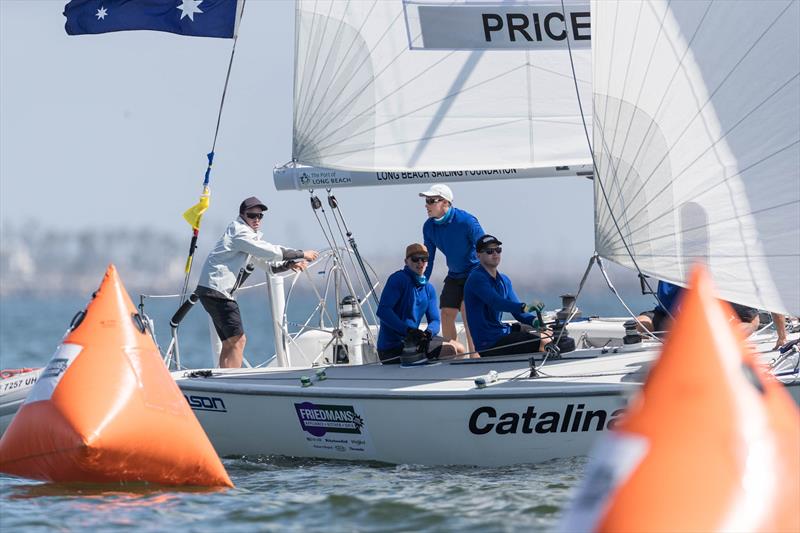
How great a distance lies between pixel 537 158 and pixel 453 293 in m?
1.07

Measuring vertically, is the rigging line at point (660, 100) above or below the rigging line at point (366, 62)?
below

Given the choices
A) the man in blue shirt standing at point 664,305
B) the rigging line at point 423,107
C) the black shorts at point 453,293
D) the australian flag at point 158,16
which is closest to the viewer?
the man in blue shirt standing at point 664,305

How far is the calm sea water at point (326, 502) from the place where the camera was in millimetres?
5281

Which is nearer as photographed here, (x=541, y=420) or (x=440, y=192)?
(x=541, y=420)

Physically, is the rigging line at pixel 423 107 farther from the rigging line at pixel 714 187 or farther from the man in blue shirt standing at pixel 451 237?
the rigging line at pixel 714 187

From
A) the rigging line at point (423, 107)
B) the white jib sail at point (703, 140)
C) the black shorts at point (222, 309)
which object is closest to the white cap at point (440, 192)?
the rigging line at point (423, 107)

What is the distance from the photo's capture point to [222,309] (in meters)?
8.45

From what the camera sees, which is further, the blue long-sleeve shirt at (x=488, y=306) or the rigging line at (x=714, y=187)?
the blue long-sleeve shirt at (x=488, y=306)

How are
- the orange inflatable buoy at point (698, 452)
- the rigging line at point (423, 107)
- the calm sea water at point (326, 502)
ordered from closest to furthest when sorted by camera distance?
the orange inflatable buoy at point (698, 452)
the calm sea water at point (326, 502)
the rigging line at point (423, 107)

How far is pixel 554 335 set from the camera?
752cm

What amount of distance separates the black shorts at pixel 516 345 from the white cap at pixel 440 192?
1143 millimetres

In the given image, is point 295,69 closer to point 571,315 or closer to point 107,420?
point 571,315

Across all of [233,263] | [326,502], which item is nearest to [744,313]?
[233,263]

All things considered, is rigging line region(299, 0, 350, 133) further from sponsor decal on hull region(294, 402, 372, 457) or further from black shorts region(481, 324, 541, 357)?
sponsor decal on hull region(294, 402, 372, 457)
